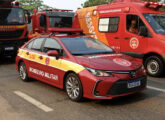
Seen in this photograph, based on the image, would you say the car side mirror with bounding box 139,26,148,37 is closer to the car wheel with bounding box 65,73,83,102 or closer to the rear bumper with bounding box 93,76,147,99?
the rear bumper with bounding box 93,76,147,99

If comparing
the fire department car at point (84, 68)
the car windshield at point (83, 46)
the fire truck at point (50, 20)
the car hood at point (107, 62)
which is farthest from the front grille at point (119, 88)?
the fire truck at point (50, 20)

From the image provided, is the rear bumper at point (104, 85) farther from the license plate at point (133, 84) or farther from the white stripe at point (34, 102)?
the white stripe at point (34, 102)

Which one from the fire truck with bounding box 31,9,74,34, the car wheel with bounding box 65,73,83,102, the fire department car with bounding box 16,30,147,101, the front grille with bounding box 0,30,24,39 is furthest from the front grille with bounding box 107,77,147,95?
the fire truck with bounding box 31,9,74,34

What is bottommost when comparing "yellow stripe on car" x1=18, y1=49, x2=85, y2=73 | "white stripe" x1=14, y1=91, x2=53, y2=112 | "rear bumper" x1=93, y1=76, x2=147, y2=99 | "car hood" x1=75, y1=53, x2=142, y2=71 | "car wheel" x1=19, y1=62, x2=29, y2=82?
"white stripe" x1=14, y1=91, x2=53, y2=112

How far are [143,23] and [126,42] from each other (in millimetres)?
994

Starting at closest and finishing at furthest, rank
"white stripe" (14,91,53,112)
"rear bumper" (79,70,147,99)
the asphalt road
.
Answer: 1. the asphalt road
2. "rear bumper" (79,70,147,99)
3. "white stripe" (14,91,53,112)

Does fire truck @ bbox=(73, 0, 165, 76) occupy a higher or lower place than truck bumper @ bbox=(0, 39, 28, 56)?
higher

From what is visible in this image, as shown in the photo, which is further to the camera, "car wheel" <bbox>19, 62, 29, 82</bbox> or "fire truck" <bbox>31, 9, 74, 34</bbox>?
"fire truck" <bbox>31, 9, 74, 34</bbox>

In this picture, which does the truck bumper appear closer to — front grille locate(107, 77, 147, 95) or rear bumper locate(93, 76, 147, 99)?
rear bumper locate(93, 76, 147, 99)

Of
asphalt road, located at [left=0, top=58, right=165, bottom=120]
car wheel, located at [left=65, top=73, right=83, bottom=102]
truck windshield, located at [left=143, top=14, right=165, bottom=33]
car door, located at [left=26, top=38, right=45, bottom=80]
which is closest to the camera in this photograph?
asphalt road, located at [left=0, top=58, right=165, bottom=120]

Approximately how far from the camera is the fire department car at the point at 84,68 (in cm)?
464

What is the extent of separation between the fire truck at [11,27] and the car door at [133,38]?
5.47 m

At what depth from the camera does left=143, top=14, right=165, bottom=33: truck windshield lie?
7.89 m

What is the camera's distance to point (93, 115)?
4.32m
